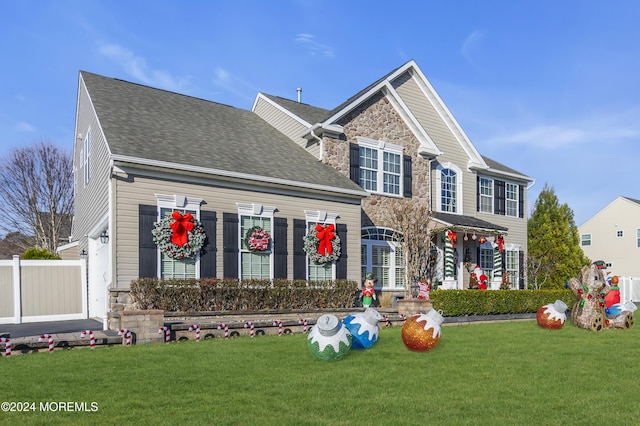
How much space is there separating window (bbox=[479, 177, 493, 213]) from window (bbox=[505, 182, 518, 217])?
129cm

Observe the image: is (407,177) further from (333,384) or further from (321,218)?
(333,384)

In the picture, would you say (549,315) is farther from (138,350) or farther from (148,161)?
(148,161)

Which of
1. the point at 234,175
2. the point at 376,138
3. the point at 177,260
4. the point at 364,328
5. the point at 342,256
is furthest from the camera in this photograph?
the point at 376,138

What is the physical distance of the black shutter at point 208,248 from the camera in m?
13.9

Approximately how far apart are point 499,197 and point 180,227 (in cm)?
1590

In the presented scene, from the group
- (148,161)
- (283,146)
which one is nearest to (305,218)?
(283,146)

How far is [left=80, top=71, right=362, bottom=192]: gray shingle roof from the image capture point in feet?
46.3

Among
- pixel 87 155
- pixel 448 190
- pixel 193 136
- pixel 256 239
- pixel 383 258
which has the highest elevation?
pixel 193 136

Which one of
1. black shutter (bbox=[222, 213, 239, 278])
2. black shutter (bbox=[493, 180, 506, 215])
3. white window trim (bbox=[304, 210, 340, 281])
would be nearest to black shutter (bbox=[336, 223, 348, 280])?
white window trim (bbox=[304, 210, 340, 281])

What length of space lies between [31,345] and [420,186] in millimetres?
14587

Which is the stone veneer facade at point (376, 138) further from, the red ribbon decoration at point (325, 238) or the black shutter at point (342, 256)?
the red ribbon decoration at point (325, 238)

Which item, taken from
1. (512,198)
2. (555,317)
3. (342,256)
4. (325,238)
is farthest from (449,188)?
(555,317)

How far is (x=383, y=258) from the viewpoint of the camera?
18734mm

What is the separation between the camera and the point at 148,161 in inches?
512
